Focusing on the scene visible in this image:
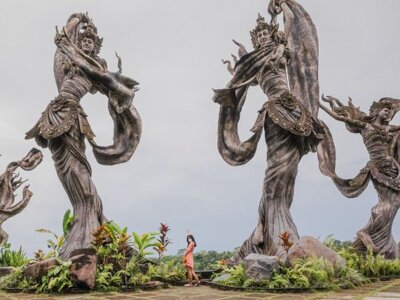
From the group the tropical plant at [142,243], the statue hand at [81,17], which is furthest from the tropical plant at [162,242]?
the statue hand at [81,17]

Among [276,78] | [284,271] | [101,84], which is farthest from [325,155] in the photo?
[101,84]

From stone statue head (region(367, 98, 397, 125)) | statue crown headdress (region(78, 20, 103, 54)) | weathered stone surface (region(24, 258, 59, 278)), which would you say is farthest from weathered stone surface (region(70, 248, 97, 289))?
stone statue head (region(367, 98, 397, 125))

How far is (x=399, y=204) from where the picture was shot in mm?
10375

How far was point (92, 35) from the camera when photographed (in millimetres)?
8844

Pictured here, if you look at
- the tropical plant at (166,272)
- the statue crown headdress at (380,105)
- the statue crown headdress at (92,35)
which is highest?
A: the statue crown headdress at (92,35)

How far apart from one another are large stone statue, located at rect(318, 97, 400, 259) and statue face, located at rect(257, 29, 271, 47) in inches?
130

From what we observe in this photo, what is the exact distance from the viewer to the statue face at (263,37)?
8.75 meters

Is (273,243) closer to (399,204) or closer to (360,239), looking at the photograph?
(360,239)

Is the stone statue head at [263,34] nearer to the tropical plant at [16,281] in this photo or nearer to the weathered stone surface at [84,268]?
the weathered stone surface at [84,268]

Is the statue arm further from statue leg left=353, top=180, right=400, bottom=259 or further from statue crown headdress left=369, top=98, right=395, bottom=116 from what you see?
statue leg left=353, top=180, right=400, bottom=259

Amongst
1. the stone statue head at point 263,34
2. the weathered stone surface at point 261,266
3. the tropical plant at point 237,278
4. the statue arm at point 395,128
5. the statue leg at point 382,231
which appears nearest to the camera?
the weathered stone surface at point 261,266

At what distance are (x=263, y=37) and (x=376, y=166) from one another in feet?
14.1

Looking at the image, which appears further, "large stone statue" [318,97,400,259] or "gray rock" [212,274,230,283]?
"large stone statue" [318,97,400,259]

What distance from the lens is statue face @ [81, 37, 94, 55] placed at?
8740mm
